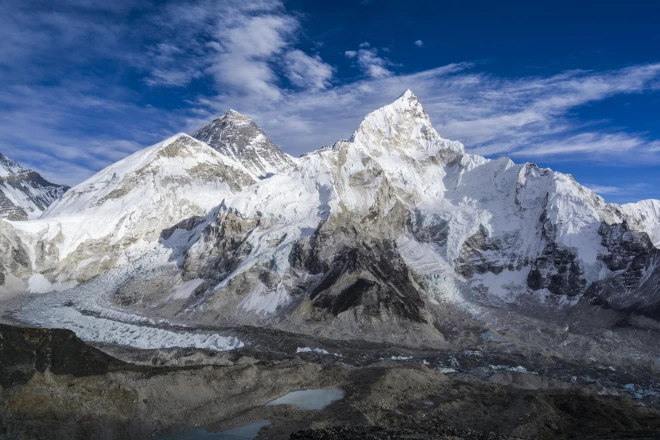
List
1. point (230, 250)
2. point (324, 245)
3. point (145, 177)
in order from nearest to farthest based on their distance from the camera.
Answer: point (324, 245) < point (230, 250) < point (145, 177)

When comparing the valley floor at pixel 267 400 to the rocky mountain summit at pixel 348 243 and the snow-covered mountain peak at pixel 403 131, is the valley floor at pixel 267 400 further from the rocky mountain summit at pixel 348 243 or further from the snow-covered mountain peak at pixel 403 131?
the snow-covered mountain peak at pixel 403 131

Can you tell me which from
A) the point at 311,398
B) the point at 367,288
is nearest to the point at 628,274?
the point at 367,288

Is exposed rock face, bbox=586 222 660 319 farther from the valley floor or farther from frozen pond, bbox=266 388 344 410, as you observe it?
frozen pond, bbox=266 388 344 410

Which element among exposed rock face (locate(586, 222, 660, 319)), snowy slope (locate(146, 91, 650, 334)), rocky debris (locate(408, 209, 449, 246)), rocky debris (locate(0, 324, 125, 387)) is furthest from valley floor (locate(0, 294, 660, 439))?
rocky debris (locate(408, 209, 449, 246))

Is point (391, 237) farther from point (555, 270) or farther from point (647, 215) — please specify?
point (647, 215)

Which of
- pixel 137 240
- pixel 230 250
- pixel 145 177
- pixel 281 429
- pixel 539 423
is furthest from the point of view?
pixel 145 177

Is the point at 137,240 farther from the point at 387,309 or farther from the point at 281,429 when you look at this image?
the point at 281,429

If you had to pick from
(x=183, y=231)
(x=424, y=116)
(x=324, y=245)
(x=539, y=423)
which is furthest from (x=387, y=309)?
(x=424, y=116)

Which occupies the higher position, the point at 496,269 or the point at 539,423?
the point at 496,269
